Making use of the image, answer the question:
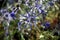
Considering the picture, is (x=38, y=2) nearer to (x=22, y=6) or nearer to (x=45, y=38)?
(x=22, y=6)

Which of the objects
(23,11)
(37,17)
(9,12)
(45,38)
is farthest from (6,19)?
(45,38)

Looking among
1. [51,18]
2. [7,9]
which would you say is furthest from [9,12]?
[51,18]

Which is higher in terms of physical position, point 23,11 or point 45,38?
point 23,11

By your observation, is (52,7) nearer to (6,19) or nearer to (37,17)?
(37,17)

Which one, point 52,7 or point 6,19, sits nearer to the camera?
point 6,19

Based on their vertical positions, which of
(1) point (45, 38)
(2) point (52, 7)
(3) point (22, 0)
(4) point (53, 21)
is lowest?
A: (1) point (45, 38)

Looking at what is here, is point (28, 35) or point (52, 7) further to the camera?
point (52, 7)

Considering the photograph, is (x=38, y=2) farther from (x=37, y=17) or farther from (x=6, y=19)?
(x=6, y=19)

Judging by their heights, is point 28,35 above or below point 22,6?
below
